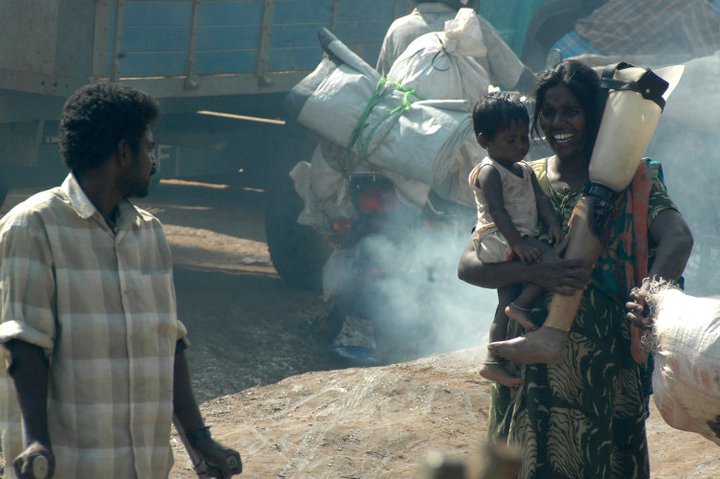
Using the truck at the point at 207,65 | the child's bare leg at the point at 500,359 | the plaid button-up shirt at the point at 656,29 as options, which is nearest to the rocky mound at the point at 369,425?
the child's bare leg at the point at 500,359

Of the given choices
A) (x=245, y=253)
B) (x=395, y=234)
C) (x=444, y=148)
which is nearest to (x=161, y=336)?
(x=444, y=148)

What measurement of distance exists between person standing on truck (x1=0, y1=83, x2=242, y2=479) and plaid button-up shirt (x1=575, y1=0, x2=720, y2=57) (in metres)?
6.41

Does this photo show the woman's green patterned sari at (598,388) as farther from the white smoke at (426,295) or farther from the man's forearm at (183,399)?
the white smoke at (426,295)

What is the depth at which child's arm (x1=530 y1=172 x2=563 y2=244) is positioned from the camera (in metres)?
2.94

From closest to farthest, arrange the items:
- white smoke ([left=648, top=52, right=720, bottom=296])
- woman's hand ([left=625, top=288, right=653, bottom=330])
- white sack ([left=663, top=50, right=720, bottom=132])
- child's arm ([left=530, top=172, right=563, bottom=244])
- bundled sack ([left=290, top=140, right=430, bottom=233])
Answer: woman's hand ([left=625, top=288, right=653, bottom=330])
child's arm ([left=530, top=172, right=563, bottom=244])
bundled sack ([left=290, top=140, right=430, bottom=233])
white sack ([left=663, top=50, right=720, bottom=132])
white smoke ([left=648, top=52, right=720, bottom=296])

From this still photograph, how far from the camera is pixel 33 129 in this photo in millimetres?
6879

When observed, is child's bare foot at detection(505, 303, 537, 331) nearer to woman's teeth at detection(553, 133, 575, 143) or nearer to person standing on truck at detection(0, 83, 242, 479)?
woman's teeth at detection(553, 133, 575, 143)

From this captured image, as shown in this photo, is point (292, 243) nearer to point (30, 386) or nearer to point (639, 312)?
point (639, 312)

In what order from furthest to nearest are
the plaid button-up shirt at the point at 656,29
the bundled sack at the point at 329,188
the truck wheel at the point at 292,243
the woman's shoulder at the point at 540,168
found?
the plaid button-up shirt at the point at 656,29 → the truck wheel at the point at 292,243 → the bundled sack at the point at 329,188 → the woman's shoulder at the point at 540,168

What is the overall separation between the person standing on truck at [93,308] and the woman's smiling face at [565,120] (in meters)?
0.99

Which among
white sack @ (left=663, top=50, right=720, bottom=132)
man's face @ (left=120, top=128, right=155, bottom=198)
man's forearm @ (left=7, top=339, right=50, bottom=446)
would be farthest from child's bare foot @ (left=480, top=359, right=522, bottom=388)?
white sack @ (left=663, top=50, right=720, bottom=132)

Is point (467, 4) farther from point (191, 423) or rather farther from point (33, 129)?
point (191, 423)

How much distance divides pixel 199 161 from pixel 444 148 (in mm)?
2929

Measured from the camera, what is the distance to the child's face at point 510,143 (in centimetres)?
311
